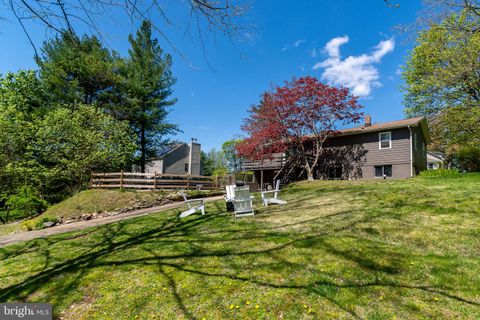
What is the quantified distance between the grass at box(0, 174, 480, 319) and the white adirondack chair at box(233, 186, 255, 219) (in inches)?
30.7

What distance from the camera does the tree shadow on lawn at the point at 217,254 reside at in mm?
3012

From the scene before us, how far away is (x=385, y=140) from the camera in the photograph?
1664 cm

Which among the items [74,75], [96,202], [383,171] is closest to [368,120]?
[383,171]

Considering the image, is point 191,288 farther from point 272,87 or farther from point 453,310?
point 272,87

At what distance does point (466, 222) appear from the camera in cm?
498

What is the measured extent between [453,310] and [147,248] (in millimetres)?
4758

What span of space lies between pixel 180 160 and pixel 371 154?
913 inches

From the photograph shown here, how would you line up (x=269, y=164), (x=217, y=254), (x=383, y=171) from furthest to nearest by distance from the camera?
(x=269, y=164), (x=383, y=171), (x=217, y=254)

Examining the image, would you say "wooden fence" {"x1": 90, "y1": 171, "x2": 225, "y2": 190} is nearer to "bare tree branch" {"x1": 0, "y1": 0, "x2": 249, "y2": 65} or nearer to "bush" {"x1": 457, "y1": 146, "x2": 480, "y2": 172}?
"bare tree branch" {"x1": 0, "y1": 0, "x2": 249, "y2": 65}

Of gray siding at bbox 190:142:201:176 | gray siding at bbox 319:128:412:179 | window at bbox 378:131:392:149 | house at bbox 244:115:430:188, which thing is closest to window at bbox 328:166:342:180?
house at bbox 244:115:430:188

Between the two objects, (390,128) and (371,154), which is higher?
(390,128)

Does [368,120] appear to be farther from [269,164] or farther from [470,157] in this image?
[470,157]

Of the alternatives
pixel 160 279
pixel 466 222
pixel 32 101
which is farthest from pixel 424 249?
pixel 32 101

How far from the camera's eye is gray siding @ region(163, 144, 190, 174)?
98.5 feet
